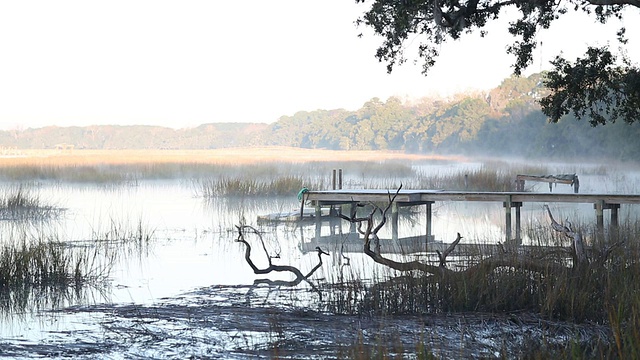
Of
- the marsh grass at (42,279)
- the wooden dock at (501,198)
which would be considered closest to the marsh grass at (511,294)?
the marsh grass at (42,279)

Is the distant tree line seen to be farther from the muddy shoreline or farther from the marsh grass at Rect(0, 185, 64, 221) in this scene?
the muddy shoreline

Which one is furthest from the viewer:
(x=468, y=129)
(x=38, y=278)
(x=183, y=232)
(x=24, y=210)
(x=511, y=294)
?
(x=468, y=129)

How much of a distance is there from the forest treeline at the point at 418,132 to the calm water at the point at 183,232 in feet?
58.5

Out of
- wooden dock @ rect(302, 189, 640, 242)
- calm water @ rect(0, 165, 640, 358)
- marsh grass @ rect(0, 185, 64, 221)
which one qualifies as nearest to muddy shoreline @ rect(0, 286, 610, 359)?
calm water @ rect(0, 165, 640, 358)

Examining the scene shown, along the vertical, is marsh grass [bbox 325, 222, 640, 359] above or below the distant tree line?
below

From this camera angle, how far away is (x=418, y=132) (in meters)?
76.1

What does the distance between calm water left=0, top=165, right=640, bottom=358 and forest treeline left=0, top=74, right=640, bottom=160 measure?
17.8 metres

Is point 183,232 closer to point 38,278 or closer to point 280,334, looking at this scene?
point 38,278

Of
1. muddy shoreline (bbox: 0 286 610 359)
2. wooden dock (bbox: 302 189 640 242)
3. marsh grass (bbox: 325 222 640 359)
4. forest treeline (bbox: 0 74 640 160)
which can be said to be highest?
forest treeline (bbox: 0 74 640 160)

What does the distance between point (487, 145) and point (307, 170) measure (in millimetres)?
28152

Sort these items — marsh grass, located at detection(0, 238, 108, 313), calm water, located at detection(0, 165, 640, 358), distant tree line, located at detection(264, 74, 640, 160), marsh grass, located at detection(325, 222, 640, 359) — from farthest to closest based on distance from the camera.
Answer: distant tree line, located at detection(264, 74, 640, 160) → calm water, located at detection(0, 165, 640, 358) → marsh grass, located at detection(0, 238, 108, 313) → marsh grass, located at detection(325, 222, 640, 359)

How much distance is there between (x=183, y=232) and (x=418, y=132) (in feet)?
203

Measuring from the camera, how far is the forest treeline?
153 feet

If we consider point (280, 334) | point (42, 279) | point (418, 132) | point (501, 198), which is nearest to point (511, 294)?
point (280, 334)
